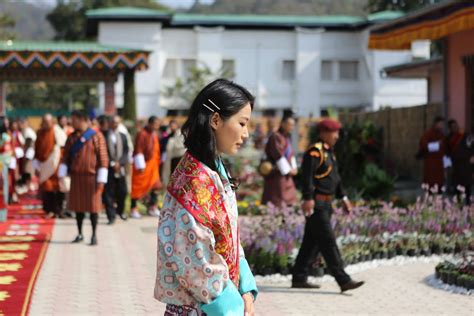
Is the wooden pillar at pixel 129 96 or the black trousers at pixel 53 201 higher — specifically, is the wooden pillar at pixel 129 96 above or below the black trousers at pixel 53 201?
above

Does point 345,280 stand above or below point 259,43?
below

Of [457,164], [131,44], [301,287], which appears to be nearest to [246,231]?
[301,287]

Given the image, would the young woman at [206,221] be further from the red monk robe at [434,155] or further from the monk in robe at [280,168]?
the red monk robe at [434,155]

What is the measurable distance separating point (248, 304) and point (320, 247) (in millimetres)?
5416

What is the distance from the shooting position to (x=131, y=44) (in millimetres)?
53500

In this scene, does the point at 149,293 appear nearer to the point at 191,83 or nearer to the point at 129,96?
the point at 129,96

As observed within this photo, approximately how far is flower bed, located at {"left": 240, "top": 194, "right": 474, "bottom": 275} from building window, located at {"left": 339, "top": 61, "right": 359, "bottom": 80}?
44539 millimetres

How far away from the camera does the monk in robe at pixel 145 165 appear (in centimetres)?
1786

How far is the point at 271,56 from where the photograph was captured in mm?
56219

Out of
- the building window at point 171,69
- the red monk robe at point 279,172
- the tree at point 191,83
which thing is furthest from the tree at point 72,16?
the red monk robe at point 279,172

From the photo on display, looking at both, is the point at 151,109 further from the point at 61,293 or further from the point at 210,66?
the point at 61,293

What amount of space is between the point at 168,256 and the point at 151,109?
50.4 meters

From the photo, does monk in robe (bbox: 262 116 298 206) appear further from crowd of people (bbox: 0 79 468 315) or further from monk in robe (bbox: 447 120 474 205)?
monk in robe (bbox: 447 120 474 205)

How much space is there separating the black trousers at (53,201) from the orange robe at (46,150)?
0.27 metres
